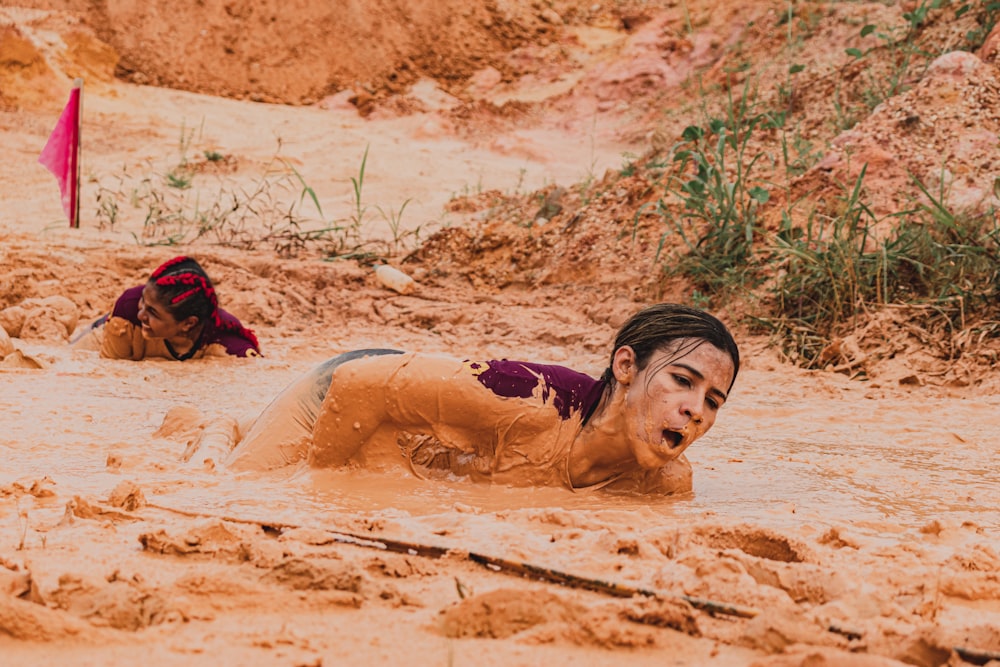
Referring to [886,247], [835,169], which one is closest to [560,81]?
[835,169]

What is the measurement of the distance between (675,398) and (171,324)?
335cm

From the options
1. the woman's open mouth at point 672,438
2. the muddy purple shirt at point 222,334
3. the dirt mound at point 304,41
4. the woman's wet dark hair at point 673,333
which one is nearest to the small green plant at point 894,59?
the muddy purple shirt at point 222,334

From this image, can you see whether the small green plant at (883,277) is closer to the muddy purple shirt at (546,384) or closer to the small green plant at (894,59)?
the small green plant at (894,59)

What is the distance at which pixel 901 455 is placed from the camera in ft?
→ 12.8

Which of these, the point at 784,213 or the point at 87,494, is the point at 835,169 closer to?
the point at 784,213

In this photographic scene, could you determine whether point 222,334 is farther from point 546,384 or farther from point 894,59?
point 894,59

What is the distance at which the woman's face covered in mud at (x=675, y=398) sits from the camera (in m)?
3.12

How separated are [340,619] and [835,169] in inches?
213

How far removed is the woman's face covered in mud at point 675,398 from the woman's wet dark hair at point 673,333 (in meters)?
0.02

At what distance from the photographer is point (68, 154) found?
25.4 ft

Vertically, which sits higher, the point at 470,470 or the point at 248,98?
the point at 248,98

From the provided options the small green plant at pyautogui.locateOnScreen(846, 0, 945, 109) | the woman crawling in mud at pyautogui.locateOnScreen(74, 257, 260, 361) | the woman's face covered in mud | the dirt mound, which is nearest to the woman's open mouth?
the woman's face covered in mud

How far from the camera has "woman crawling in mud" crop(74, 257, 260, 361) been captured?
5621 mm

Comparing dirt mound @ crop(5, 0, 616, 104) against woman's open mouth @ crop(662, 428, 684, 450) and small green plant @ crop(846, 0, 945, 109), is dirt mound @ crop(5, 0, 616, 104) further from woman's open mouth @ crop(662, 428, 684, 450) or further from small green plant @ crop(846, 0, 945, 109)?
woman's open mouth @ crop(662, 428, 684, 450)
